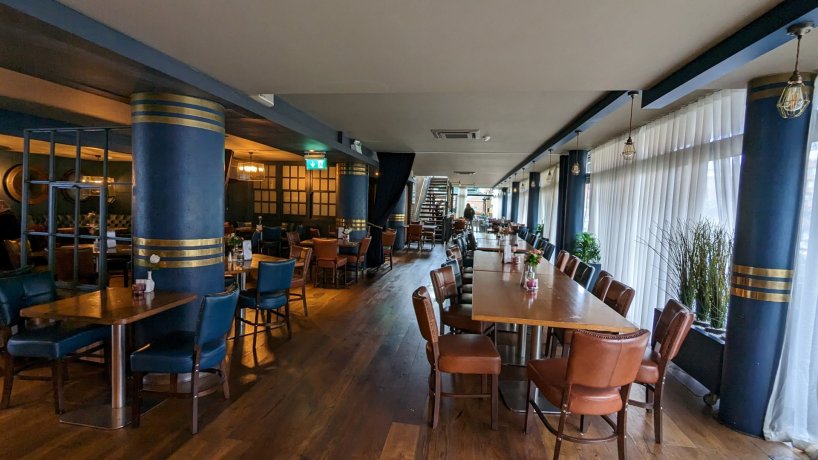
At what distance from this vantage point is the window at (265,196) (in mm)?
10750

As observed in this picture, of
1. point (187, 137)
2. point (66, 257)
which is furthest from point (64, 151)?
point (187, 137)

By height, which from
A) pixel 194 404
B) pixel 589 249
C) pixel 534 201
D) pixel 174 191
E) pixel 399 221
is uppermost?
pixel 534 201

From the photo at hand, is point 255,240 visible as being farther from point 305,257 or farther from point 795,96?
point 795,96

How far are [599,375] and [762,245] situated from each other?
1.72 metres

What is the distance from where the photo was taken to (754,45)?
2047mm

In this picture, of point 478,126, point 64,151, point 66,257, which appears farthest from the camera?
point 64,151

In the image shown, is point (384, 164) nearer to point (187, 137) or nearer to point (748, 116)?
point (187, 137)

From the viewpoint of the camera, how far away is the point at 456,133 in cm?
597

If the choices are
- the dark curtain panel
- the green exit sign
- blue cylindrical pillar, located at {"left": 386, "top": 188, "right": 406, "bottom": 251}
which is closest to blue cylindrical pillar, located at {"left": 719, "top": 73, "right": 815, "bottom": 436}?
the green exit sign

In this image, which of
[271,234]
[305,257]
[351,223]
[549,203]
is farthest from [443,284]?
[549,203]

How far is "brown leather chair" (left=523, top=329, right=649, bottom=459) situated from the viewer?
79.8 inches

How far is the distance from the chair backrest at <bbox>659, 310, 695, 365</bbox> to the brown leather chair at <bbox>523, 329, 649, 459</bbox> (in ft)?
1.40

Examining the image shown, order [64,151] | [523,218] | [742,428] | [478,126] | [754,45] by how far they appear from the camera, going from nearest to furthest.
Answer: [754,45], [742,428], [478,126], [64,151], [523,218]

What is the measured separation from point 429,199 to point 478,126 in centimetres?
1392
